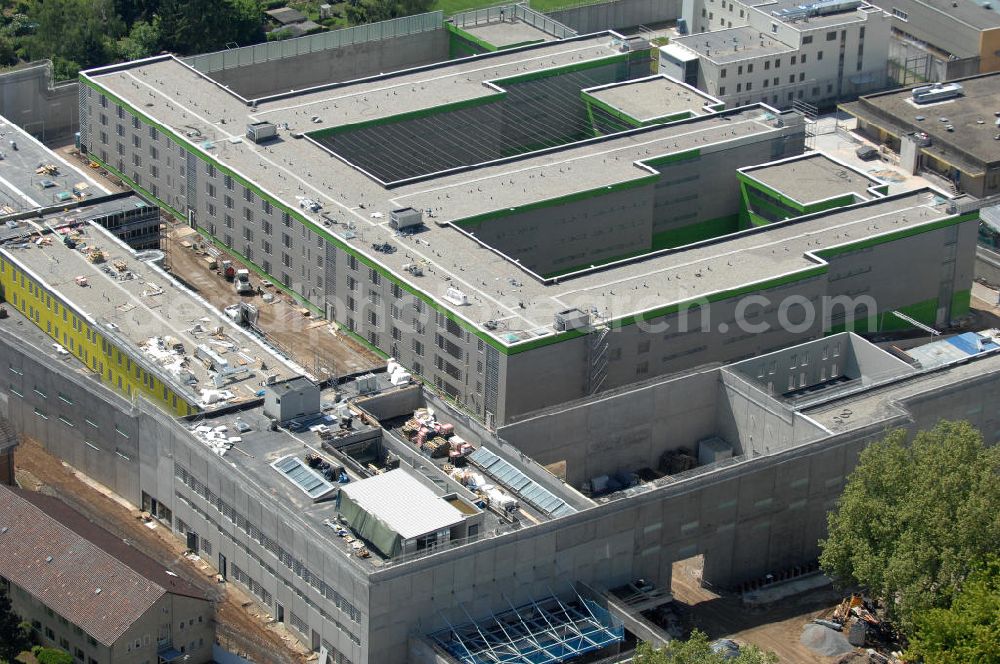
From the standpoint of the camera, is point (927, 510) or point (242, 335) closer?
point (927, 510)

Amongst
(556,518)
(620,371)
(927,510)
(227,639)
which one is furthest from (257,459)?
(927,510)

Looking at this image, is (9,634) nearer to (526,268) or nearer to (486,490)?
(486,490)

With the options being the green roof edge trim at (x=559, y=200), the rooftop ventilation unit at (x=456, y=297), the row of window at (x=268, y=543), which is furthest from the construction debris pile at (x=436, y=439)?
the green roof edge trim at (x=559, y=200)

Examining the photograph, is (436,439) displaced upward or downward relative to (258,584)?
upward

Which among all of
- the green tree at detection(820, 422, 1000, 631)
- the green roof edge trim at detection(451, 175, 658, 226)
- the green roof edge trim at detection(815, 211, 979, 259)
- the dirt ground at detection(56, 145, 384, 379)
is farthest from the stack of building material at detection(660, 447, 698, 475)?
the green roof edge trim at detection(451, 175, 658, 226)

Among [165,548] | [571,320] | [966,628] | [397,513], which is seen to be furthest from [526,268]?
[966,628]

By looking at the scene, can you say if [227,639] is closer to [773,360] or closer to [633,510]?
[633,510]
